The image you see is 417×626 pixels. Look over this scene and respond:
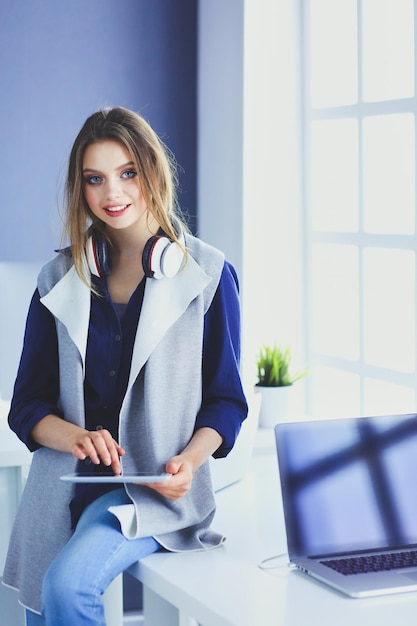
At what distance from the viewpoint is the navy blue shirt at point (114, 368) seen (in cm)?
172

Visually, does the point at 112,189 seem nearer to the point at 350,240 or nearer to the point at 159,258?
the point at 159,258

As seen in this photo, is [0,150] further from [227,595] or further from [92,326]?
[227,595]

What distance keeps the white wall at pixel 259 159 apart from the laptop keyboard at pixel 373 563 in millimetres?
1357

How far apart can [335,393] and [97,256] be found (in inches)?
55.5

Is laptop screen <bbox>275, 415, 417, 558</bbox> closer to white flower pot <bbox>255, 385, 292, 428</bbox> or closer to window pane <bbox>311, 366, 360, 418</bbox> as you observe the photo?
white flower pot <bbox>255, 385, 292, 428</bbox>

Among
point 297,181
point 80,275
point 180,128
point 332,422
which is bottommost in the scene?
point 332,422

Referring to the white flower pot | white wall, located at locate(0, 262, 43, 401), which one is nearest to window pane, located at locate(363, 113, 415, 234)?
the white flower pot

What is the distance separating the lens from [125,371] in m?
1.72

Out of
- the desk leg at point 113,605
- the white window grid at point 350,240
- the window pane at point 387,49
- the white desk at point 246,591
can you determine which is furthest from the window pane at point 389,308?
the desk leg at point 113,605

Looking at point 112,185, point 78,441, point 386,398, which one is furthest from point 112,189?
point 386,398

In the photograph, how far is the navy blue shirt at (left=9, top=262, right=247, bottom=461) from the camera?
1721 mm

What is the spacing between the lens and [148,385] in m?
1.65

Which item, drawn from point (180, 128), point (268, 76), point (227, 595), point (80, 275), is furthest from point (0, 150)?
point (227, 595)

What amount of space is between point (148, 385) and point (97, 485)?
0.76 feet
